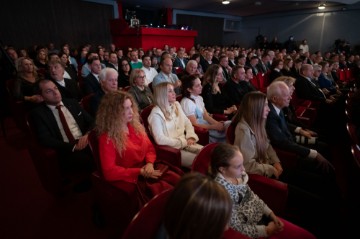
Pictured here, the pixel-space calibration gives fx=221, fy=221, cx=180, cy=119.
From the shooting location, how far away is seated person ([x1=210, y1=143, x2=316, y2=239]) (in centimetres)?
120

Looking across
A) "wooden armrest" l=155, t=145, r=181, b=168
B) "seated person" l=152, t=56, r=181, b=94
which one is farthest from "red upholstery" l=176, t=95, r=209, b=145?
"seated person" l=152, t=56, r=181, b=94

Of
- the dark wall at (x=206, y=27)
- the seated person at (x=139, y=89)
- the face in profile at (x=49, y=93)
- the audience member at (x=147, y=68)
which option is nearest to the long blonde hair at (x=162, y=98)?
the seated person at (x=139, y=89)

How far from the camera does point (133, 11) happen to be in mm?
11242

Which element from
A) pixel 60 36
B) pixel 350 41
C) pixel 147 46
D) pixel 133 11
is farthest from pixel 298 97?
pixel 350 41

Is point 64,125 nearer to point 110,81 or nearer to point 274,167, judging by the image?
point 110,81

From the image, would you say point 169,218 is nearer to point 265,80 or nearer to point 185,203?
point 185,203

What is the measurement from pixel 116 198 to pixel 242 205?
79cm

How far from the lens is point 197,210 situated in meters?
0.71

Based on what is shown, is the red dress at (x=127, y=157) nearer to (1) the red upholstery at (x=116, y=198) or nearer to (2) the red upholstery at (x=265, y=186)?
(1) the red upholstery at (x=116, y=198)

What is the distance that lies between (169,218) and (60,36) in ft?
32.3

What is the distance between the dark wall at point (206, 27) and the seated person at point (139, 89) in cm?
1104

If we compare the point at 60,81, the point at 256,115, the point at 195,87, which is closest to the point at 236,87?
the point at 195,87

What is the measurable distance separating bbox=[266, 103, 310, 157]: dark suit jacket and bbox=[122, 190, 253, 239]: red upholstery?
1.37m

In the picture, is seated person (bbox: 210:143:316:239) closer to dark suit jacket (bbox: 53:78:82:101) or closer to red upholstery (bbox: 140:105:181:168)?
red upholstery (bbox: 140:105:181:168)
